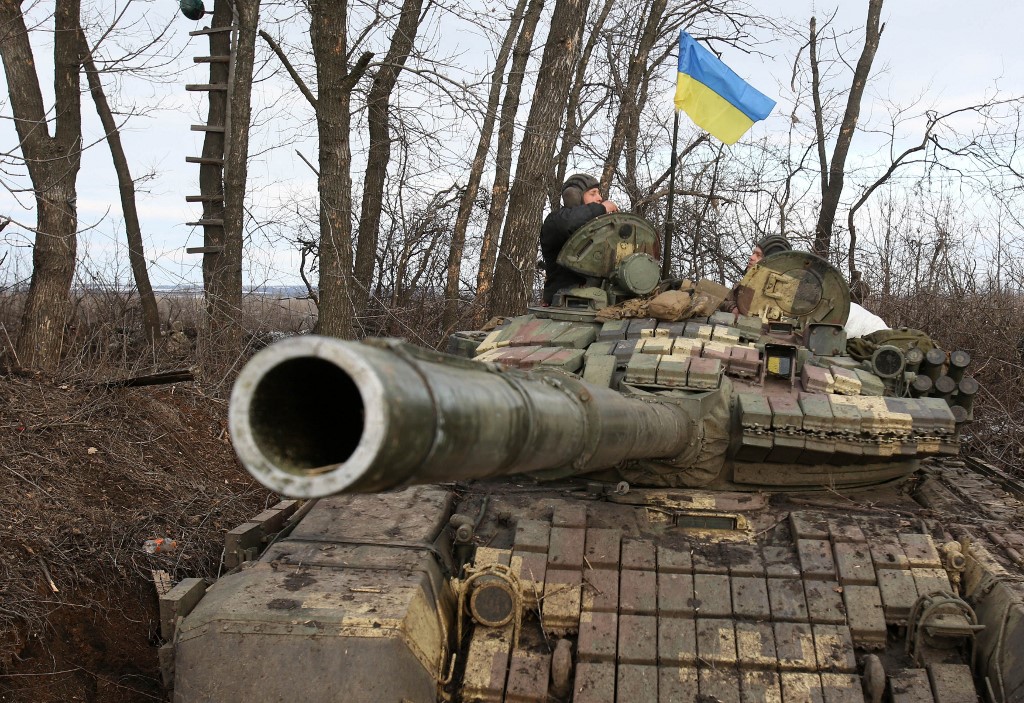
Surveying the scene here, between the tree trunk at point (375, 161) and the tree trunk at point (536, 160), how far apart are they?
2061 mm

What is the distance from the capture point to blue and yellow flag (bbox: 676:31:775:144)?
970 cm

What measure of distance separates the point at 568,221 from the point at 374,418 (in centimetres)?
628

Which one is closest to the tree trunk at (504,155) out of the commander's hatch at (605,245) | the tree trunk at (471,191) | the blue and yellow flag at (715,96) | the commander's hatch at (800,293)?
the tree trunk at (471,191)

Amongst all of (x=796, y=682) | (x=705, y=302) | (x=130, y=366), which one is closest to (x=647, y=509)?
(x=796, y=682)

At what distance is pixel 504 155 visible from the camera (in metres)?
14.3

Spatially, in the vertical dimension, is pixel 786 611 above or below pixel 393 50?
below

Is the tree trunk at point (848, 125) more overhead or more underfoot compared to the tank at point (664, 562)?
more overhead

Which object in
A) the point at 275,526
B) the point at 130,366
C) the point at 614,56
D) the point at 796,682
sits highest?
the point at 614,56

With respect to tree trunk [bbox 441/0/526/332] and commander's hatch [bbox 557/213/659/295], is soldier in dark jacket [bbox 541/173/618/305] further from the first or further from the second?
tree trunk [bbox 441/0/526/332]

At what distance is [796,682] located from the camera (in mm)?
4895

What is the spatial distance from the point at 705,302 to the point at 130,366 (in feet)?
21.1

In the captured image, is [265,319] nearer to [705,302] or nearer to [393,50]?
[393,50]

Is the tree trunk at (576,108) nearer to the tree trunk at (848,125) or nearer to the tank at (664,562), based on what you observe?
the tree trunk at (848,125)

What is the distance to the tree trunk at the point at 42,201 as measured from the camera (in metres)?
9.80
